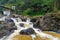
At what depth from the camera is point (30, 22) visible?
31.5m

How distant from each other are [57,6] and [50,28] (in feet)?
27.2

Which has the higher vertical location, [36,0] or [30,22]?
[36,0]

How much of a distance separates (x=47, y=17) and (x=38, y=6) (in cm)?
1010

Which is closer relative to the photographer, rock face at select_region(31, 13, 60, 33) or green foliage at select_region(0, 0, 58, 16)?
rock face at select_region(31, 13, 60, 33)

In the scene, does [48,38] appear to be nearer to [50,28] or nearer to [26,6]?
[50,28]

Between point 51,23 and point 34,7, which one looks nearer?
point 51,23

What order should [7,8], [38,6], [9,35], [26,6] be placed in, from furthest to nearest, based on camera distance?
1. [7,8]
2. [26,6]
3. [38,6]
4. [9,35]

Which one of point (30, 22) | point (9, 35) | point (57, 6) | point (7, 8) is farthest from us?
point (7, 8)

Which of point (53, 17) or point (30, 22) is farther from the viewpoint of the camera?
point (30, 22)

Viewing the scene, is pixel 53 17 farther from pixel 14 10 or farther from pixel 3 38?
pixel 14 10

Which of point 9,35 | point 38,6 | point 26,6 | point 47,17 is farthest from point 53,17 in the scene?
point 26,6

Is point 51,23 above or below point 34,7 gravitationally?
below

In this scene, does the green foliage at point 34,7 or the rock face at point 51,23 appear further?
the green foliage at point 34,7

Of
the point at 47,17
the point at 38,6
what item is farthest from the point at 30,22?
the point at 38,6
